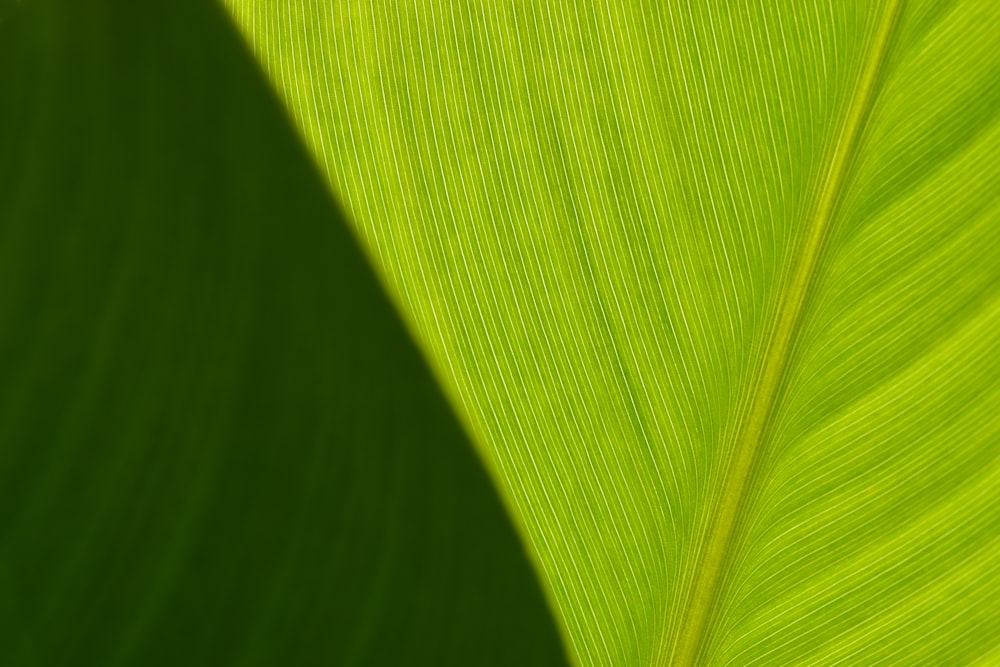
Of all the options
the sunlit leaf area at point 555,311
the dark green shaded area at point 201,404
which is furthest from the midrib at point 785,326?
the dark green shaded area at point 201,404

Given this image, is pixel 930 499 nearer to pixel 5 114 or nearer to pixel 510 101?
pixel 510 101

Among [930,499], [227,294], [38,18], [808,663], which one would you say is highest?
[38,18]

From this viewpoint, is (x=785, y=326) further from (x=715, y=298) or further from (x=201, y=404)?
(x=201, y=404)

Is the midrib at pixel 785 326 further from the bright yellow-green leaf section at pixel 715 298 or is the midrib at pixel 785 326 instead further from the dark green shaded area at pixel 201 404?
the dark green shaded area at pixel 201 404

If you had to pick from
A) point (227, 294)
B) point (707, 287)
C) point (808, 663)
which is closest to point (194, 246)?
point (227, 294)

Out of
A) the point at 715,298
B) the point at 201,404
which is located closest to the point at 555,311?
the point at 715,298

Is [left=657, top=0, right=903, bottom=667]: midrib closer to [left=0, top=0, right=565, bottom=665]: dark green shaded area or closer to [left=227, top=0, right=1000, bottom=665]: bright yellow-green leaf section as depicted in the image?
[left=227, top=0, right=1000, bottom=665]: bright yellow-green leaf section

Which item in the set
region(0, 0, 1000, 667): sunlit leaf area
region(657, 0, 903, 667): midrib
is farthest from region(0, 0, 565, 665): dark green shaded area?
region(657, 0, 903, 667): midrib
